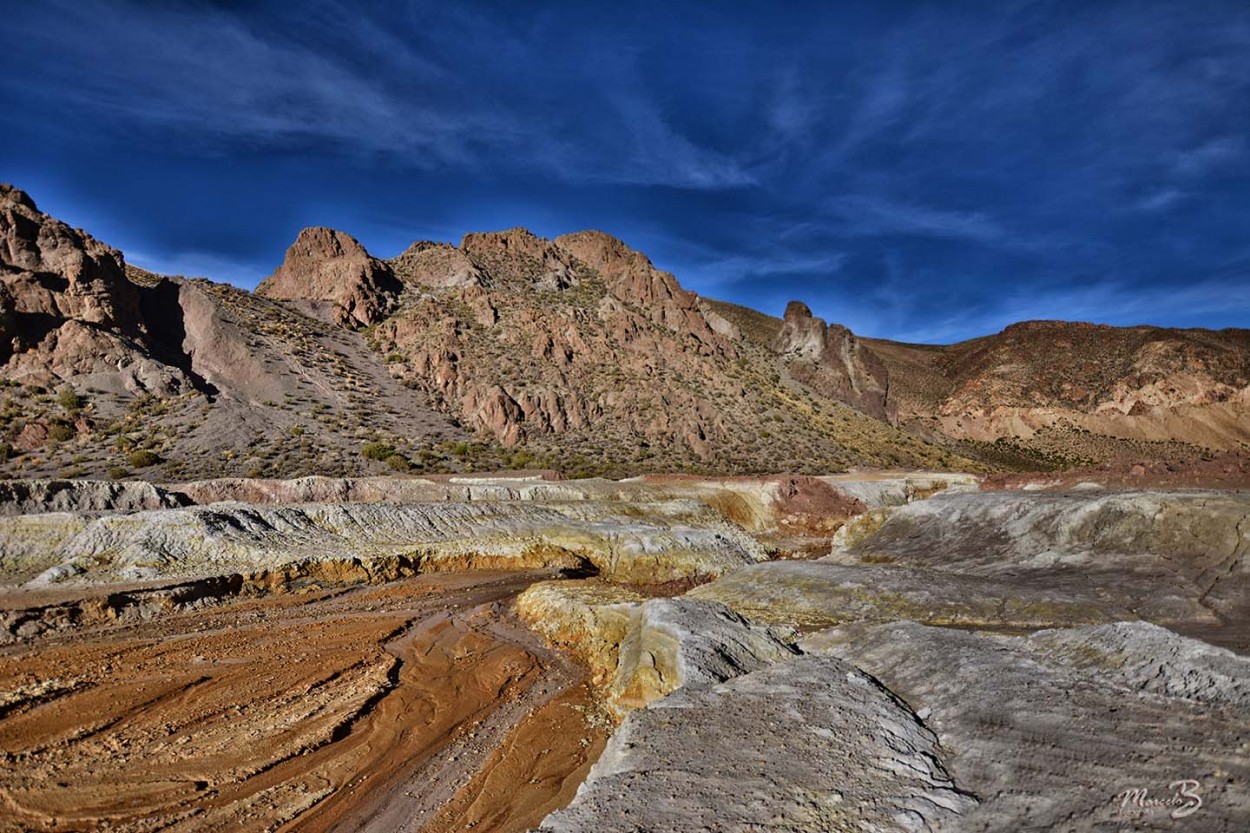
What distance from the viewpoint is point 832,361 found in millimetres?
92750

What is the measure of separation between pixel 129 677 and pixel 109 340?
4542cm

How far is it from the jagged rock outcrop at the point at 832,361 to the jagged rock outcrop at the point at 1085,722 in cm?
7794

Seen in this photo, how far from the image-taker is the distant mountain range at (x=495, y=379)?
42.7 m

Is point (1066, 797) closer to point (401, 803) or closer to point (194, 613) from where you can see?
point (401, 803)

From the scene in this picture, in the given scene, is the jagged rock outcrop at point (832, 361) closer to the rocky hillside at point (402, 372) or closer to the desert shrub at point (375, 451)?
the rocky hillside at point (402, 372)

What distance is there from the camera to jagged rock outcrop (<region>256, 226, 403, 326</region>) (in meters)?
68.0

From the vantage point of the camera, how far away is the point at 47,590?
16406mm

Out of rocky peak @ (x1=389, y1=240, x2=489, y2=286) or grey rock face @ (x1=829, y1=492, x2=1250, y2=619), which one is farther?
rocky peak @ (x1=389, y1=240, x2=489, y2=286)

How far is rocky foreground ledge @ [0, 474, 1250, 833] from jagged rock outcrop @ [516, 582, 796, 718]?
0.24 ft

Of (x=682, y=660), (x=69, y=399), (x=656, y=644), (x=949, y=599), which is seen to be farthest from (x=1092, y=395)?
(x=69, y=399)

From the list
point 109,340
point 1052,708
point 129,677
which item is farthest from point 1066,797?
point 109,340

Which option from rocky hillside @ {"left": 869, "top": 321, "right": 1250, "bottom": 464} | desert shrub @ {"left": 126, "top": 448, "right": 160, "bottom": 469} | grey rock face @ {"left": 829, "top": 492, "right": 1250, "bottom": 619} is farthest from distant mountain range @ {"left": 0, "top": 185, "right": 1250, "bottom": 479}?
grey rock face @ {"left": 829, "top": 492, "right": 1250, "bottom": 619}

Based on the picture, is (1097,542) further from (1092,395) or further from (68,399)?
(1092,395)

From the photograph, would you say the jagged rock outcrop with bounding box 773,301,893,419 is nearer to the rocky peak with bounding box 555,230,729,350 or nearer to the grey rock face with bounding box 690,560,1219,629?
the rocky peak with bounding box 555,230,729,350
